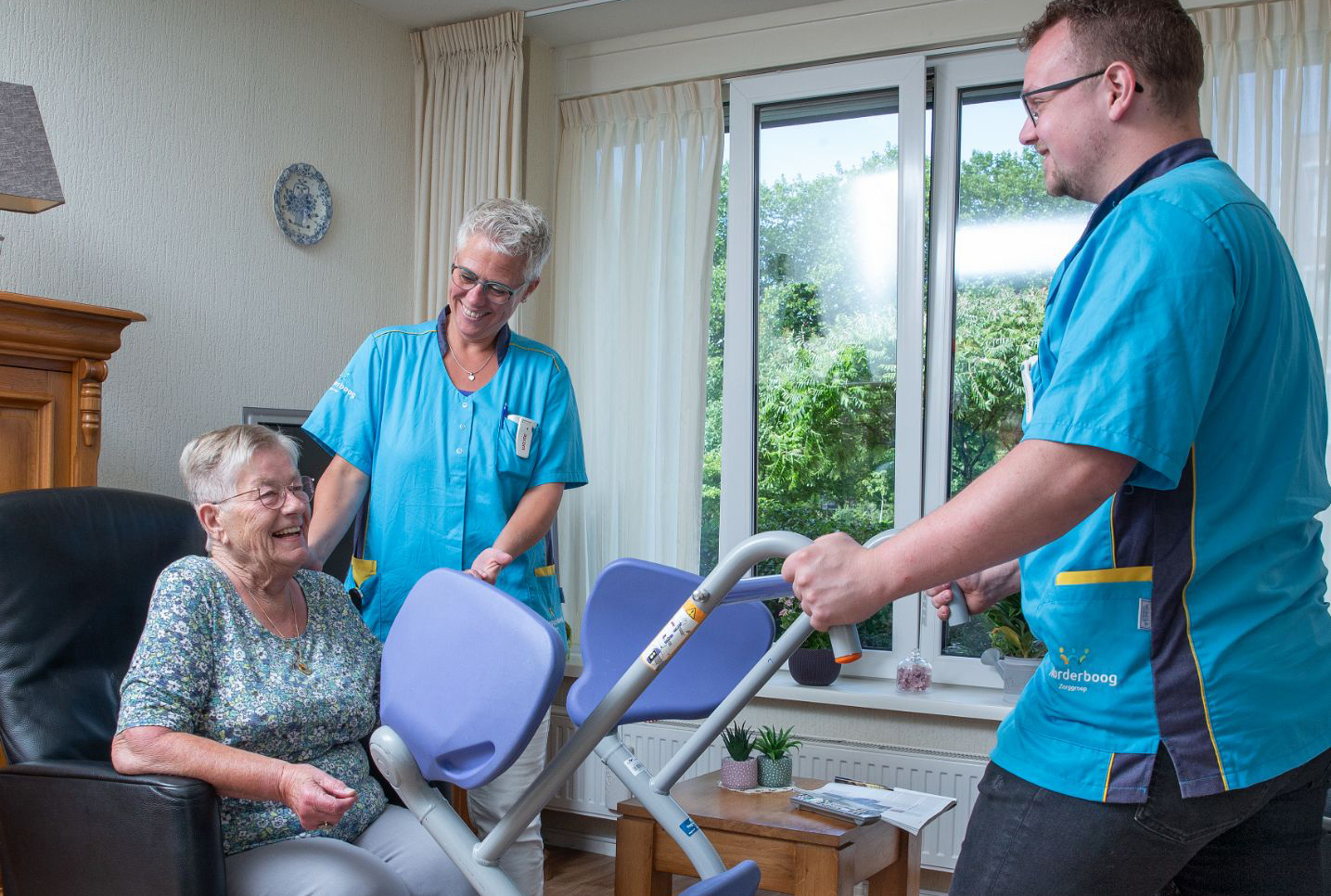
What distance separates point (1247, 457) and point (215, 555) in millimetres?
1540

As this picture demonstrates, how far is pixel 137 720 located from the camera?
1.68 metres

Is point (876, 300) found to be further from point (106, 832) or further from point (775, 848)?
point (106, 832)

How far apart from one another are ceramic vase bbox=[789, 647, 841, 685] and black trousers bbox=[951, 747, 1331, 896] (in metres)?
2.36

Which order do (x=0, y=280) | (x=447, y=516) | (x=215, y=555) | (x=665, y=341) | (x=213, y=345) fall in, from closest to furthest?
(x=215, y=555), (x=447, y=516), (x=0, y=280), (x=213, y=345), (x=665, y=341)

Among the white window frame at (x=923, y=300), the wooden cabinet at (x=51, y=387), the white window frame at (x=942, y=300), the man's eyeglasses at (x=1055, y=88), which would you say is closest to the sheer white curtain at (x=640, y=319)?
the white window frame at (x=923, y=300)

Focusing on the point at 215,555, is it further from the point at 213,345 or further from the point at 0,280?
the point at 213,345

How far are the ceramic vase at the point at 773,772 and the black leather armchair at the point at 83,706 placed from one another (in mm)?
1426

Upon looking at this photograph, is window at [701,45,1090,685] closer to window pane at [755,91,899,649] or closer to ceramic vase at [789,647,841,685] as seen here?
window pane at [755,91,899,649]

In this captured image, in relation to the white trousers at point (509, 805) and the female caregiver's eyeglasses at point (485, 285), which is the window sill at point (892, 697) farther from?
the female caregiver's eyeglasses at point (485, 285)

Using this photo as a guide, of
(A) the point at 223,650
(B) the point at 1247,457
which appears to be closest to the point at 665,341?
(A) the point at 223,650

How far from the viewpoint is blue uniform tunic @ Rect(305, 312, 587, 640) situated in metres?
2.26

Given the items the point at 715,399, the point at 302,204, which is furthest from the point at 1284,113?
the point at 302,204

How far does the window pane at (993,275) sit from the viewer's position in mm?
3557

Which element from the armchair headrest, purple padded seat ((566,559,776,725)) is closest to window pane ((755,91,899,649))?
purple padded seat ((566,559,776,725))
